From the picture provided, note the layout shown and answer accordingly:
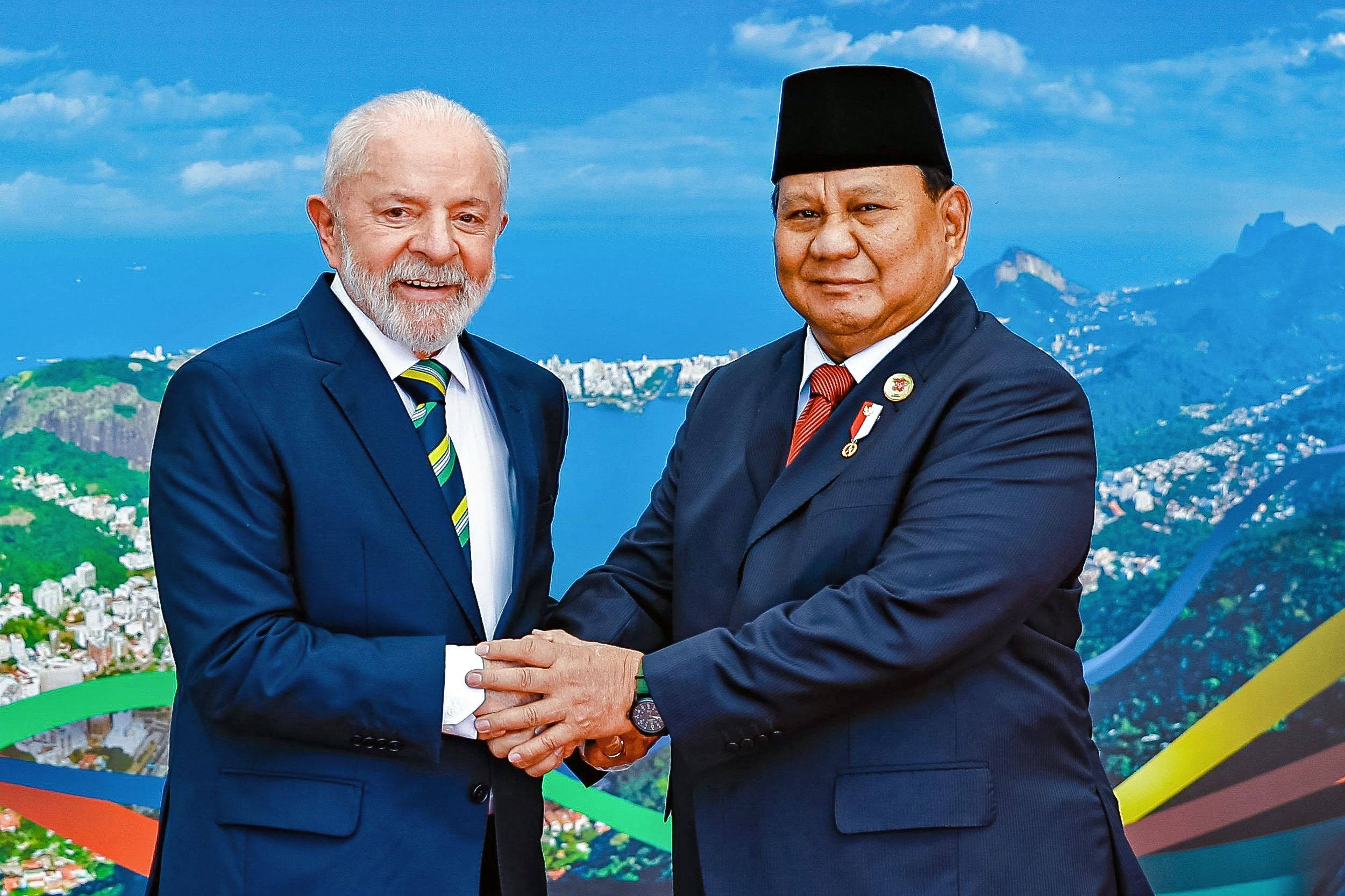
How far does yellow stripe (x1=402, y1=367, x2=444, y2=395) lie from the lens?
2.36 meters

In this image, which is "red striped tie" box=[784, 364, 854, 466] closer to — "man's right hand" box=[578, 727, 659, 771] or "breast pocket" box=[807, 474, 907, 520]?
"breast pocket" box=[807, 474, 907, 520]

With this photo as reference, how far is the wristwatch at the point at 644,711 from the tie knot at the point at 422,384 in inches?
24.4

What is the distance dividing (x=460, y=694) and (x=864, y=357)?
96cm

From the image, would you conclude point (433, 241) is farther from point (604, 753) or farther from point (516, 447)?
point (604, 753)

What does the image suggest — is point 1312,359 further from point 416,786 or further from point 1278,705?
point 416,786

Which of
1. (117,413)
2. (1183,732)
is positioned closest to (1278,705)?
(1183,732)

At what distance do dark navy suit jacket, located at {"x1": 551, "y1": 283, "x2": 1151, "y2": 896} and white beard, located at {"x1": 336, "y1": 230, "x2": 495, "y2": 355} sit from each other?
68 centimetres

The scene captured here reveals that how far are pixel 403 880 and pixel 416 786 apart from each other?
155mm

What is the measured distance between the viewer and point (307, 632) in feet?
6.98

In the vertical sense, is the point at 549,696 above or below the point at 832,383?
below

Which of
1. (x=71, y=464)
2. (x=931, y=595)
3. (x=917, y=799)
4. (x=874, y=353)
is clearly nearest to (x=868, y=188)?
(x=874, y=353)

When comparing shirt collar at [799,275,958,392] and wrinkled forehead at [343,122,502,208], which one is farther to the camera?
shirt collar at [799,275,958,392]

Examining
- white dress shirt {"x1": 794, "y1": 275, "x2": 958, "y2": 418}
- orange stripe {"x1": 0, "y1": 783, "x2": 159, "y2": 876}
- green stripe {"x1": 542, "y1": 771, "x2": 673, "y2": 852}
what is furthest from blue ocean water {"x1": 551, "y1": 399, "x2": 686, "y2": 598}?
white dress shirt {"x1": 794, "y1": 275, "x2": 958, "y2": 418}

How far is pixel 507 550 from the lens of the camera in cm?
242
